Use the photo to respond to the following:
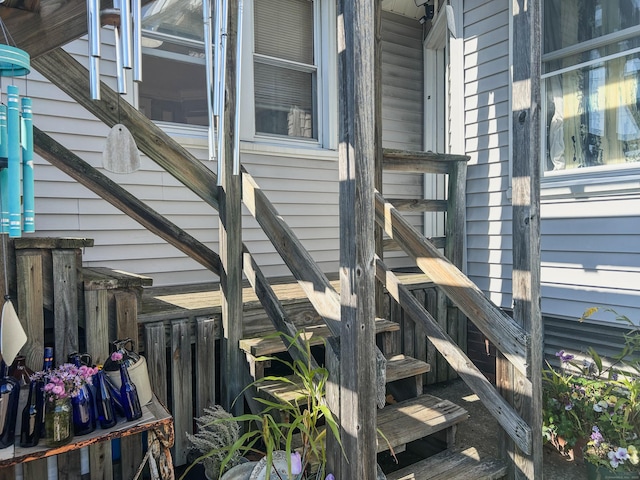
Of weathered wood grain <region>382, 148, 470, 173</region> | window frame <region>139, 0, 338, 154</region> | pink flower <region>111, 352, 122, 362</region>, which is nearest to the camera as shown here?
pink flower <region>111, 352, 122, 362</region>

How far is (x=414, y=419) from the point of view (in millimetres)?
2477

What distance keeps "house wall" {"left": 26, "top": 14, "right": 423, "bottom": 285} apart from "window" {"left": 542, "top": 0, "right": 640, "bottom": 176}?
1.50m

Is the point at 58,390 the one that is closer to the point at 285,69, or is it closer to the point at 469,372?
the point at 469,372

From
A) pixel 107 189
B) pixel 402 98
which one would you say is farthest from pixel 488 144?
pixel 107 189

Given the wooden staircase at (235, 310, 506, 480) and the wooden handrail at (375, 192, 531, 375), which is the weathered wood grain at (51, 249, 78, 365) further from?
the wooden handrail at (375, 192, 531, 375)

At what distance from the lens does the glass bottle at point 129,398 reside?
5.85ft

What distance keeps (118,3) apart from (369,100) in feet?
2.95

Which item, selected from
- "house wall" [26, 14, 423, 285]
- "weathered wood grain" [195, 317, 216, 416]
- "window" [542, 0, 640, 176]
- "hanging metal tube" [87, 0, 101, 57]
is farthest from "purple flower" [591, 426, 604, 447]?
"hanging metal tube" [87, 0, 101, 57]

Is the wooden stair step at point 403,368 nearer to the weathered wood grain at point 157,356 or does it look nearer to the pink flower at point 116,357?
the weathered wood grain at point 157,356

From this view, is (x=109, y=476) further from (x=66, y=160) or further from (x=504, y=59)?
(x=504, y=59)

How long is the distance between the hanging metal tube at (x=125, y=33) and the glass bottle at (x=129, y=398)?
45.0 inches

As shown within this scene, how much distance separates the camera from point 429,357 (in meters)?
3.73

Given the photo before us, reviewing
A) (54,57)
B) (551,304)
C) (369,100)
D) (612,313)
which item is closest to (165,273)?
(54,57)

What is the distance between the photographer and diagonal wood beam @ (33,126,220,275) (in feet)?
7.30
